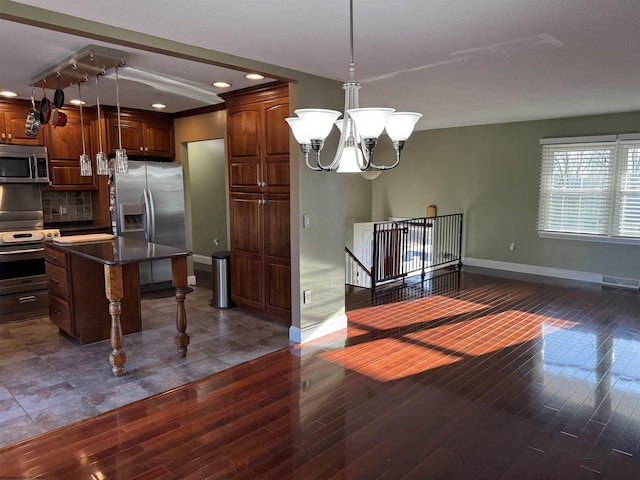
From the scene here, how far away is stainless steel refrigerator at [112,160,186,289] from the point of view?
5.56 meters

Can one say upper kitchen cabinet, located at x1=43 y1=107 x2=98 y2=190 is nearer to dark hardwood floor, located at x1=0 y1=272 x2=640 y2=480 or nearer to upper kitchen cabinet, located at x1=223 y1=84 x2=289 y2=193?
upper kitchen cabinet, located at x1=223 y1=84 x2=289 y2=193

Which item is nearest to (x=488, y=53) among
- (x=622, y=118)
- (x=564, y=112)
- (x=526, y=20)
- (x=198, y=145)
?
(x=526, y=20)

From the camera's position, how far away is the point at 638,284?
244 inches

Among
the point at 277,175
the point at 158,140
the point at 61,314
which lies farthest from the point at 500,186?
the point at 61,314

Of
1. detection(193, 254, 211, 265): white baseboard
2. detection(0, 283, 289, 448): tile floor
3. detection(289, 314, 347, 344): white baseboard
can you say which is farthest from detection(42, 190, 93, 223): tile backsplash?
detection(289, 314, 347, 344): white baseboard

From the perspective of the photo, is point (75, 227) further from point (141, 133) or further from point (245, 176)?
point (245, 176)

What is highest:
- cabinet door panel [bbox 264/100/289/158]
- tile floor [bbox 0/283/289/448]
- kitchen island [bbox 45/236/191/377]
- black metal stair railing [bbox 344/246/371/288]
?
cabinet door panel [bbox 264/100/289/158]

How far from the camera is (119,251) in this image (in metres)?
3.64

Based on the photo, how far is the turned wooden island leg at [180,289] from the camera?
11.7 ft

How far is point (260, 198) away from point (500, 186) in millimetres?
4677

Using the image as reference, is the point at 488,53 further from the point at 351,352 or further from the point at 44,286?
the point at 44,286

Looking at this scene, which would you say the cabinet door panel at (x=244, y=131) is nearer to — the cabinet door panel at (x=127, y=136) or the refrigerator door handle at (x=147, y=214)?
the refrigerator door handle at (x=147, y=214)

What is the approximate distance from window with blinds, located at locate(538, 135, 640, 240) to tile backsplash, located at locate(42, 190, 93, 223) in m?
6.72

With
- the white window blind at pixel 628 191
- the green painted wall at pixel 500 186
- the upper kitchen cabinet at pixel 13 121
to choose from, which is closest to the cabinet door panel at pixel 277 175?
the upper kitchen cabinet at pixel 13 121
